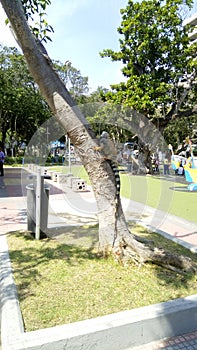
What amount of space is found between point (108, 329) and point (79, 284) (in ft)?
2.94

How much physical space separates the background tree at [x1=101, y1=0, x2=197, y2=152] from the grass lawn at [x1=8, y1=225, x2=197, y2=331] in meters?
13.3

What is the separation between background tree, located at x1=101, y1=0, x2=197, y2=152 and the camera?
1659cm

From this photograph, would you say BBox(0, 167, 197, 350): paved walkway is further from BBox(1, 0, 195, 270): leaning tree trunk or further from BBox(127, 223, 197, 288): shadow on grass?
BBox(1, 0, 195, 270): leaning tree trunk

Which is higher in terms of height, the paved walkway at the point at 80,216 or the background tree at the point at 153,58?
the background tree at the point at 153,58

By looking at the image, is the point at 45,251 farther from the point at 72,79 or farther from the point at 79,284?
the point at 72,79

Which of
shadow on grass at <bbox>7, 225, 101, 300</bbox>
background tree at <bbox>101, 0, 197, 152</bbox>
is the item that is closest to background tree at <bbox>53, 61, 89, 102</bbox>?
background tree at <bbox>101, 0, 197, 152</bbox>

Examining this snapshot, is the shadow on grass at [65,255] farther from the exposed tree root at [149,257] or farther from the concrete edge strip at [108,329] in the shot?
the concrete edge strip at [108,329]

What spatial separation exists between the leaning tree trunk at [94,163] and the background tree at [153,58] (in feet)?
42.3

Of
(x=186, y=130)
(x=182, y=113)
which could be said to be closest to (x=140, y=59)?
(x=182, y=113)

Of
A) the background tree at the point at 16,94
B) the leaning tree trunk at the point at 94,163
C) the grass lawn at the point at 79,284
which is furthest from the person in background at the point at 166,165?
the background tree at the point at 16,94

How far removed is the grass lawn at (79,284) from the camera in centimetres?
270

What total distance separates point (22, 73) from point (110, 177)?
1034 inches

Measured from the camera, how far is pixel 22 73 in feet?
88.6

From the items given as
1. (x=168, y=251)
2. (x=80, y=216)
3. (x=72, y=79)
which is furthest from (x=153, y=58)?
(x=168, y=251)
